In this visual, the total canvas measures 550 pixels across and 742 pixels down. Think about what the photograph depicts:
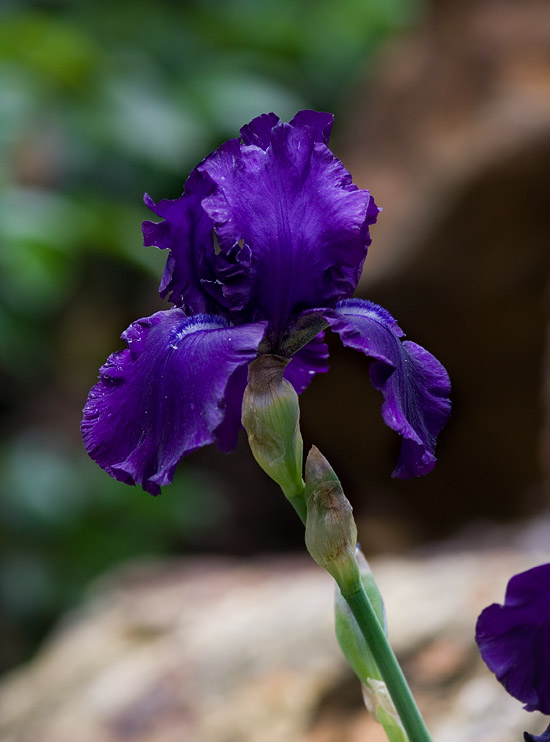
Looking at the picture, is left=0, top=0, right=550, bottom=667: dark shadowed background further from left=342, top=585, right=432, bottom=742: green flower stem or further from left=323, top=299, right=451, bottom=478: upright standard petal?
left=342, top=585, right=432, bottom=742: green flower stem

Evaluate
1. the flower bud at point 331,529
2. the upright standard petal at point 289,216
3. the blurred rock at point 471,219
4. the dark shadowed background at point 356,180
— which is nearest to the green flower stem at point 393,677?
the flower bud at point 331,529

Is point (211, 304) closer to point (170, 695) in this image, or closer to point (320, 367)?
point (320, 367)

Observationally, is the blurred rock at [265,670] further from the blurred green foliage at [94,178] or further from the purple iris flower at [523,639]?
the blurred green foliage at [94,178]

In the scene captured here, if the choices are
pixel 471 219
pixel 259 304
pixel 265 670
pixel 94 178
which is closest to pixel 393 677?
A: pixel 259 304

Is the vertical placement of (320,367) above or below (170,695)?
above

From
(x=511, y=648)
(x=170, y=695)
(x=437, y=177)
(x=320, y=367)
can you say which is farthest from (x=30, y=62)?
(x=511, y=648)

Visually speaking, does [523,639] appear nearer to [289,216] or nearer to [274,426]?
[274,426]
